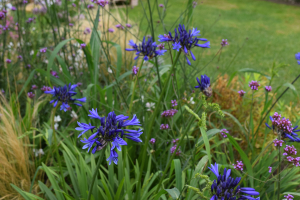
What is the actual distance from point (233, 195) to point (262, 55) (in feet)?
18.9

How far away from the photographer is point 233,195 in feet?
3.14

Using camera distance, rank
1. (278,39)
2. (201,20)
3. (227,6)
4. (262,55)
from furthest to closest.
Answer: (227,6) → (201,20) → (278,39) → (262,55)

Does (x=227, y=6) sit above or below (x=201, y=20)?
above

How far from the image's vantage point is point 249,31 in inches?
307

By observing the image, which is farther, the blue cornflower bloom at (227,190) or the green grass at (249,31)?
the green grass at (249,31)

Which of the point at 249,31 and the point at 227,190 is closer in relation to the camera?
the point at 227,190

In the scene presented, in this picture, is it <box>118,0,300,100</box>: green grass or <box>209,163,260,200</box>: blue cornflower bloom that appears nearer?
<box>209,163,260,200</box>: blue cornflower bloom

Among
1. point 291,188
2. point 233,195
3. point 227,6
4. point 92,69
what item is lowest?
point 291,188

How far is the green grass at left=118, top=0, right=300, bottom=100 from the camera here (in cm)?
545

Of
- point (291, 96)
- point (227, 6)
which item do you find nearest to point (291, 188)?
point (291, 96)

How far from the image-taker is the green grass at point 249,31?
17.9 ft

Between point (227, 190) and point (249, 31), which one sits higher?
point (249, 31)

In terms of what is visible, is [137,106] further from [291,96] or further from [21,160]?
[291,96]

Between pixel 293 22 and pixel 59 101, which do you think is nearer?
pixel 59 101
